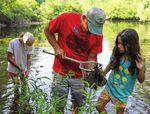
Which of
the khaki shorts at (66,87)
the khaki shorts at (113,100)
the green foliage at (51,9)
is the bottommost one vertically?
the khaki shorts at (113,100)

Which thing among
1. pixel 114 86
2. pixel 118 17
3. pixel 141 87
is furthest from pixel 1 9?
pixel 118 17

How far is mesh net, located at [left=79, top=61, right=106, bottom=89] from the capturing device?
4875 mm

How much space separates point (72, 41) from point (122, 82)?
1.01 meters

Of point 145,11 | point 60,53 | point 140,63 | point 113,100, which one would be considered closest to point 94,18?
point 60,53

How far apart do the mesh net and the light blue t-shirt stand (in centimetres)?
60

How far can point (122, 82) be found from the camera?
5.56m

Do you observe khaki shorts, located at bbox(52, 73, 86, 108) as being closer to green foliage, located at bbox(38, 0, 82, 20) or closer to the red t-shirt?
the red t-shirt

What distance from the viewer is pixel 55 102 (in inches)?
156

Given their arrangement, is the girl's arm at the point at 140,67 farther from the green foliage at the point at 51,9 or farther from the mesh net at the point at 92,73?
the green foliage at the point at 51,9

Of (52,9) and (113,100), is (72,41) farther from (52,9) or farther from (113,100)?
(52,9)

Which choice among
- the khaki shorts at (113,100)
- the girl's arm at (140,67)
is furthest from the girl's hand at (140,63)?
the khaki shorts at (113,100)

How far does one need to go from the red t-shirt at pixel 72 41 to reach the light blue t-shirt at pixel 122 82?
474 mm

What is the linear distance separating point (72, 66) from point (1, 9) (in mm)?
51128

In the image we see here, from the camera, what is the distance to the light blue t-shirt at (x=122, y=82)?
5508 millimetres
